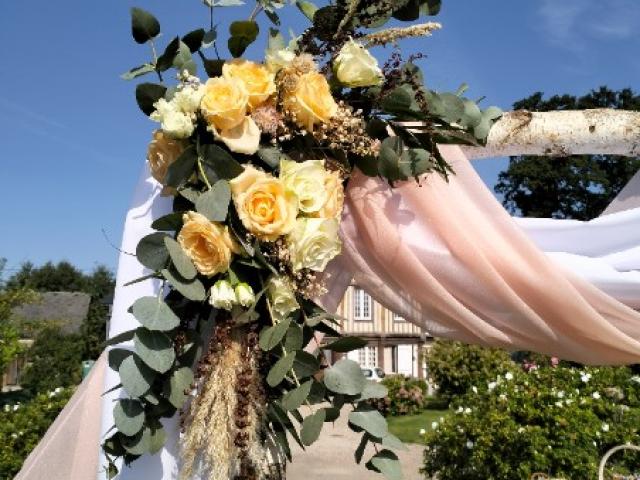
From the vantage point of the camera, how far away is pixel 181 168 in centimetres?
205

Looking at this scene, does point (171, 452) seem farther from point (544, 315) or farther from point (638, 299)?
point (638, 299)

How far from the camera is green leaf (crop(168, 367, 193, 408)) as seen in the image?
1964mm

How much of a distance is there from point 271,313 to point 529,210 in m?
39.0

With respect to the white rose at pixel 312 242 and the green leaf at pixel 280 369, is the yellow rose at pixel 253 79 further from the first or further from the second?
the green leaf at pixel 280 369

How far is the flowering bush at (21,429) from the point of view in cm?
638

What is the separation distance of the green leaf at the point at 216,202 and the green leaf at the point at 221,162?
0.12 ft

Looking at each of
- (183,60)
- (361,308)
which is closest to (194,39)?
(183,60)

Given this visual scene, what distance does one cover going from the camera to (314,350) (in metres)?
2.23

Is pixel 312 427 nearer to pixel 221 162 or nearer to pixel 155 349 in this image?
pixel 155 349

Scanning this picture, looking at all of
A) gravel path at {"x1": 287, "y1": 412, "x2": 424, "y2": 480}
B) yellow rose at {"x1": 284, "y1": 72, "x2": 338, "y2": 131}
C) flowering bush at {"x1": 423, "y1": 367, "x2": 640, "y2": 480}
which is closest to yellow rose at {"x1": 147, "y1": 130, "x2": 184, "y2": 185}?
yellow rose at {"x1": 284, "y1": 72, "x2": 338, "y2": 131}

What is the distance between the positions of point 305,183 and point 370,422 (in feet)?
2.24

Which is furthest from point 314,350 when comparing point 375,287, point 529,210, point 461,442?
point 529,210

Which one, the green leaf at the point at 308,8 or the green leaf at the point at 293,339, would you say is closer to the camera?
the green leaf at the point at 293,339

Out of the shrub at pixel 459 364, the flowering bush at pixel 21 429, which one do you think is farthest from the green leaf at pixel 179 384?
the shrub at pixel 459 364
